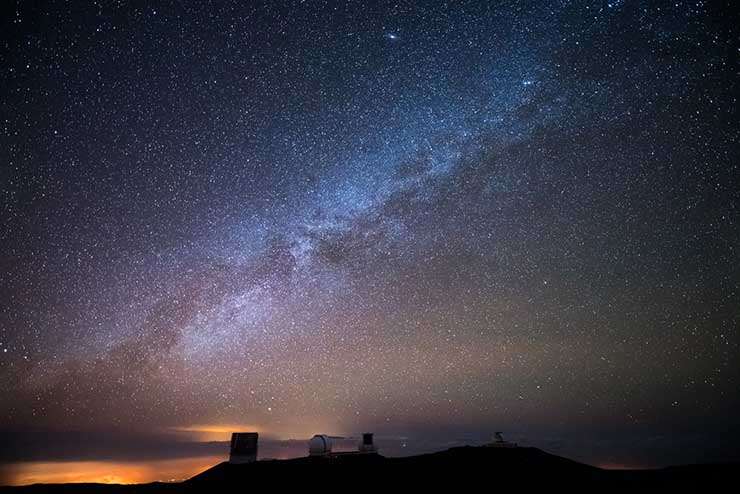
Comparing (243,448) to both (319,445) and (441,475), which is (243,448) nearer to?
(319,445)

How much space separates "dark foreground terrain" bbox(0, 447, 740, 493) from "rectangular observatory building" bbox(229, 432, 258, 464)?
43cm

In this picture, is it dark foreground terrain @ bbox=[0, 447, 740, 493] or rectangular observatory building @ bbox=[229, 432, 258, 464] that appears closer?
dark foreground terrain @ bbox=[0, 447, 740, 493]

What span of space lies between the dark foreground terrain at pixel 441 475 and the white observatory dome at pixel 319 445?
1.42 m

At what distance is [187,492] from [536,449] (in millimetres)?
11610

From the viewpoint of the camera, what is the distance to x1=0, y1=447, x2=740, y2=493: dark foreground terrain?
12.4 metres

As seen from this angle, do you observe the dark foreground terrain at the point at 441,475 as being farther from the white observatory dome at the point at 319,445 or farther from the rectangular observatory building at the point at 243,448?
the white observatory dome at the point at 319,445

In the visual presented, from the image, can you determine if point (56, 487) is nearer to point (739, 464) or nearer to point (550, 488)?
point (550, 488)

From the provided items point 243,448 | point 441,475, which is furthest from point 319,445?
point 441,475

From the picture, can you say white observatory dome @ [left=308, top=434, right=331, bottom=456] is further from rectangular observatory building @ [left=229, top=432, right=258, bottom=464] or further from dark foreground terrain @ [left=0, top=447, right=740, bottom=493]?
rectangular observatory building @ [left=229, top=432, right=258, bottom=464]

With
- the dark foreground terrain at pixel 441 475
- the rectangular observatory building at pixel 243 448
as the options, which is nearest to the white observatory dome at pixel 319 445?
the dark foreground terrain at pixel 441 475

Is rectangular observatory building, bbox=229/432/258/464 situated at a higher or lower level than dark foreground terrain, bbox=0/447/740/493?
higher

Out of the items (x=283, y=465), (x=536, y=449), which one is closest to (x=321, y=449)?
(x=283, y=465)

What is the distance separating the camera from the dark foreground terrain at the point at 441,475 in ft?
40.7

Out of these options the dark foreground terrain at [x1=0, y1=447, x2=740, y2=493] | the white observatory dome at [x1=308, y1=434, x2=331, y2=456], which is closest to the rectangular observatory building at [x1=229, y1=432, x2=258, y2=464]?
the dark foreground terrain at [x1=0, y1=447, x2=740, y2=493]
